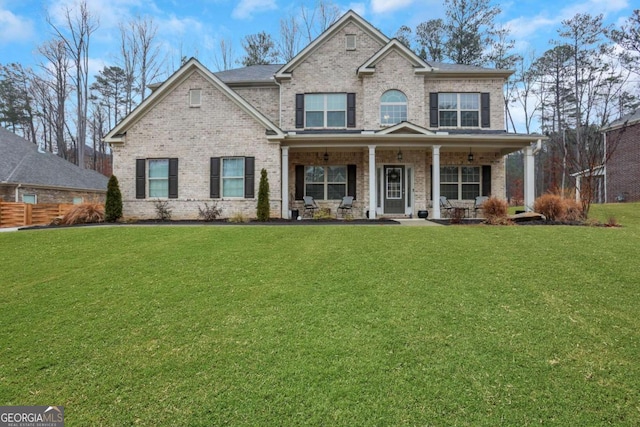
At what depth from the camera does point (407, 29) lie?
91.8ft

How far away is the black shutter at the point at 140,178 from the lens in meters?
13.8

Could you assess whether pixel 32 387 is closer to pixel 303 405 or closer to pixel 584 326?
pixel 303 405

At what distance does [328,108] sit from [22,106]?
3312cm

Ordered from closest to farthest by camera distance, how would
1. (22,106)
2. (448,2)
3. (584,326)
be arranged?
(584,326), (448,2), (22,106)

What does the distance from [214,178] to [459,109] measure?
11673 mm

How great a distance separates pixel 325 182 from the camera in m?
15.2

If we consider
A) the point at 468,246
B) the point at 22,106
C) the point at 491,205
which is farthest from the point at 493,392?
the point at 22,106

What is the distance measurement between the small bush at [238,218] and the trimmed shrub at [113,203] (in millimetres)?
4332

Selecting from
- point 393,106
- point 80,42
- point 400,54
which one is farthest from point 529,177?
point 80,42

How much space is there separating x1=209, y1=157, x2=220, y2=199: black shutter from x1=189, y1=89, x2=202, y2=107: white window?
2.37m

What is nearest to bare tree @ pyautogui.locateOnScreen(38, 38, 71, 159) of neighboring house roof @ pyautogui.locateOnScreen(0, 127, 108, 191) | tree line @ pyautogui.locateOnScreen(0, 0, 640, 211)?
tree line @ pyautogui.locateOnScreen(0, 0, 640, 211)

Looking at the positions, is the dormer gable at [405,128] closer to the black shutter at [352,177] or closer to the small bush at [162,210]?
the black shutter at [352,177]

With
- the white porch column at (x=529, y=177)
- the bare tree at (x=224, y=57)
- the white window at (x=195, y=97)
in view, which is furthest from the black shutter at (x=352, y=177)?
the bare tree at (x=224, y=57)

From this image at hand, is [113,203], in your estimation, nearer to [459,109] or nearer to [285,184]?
[285,184]
